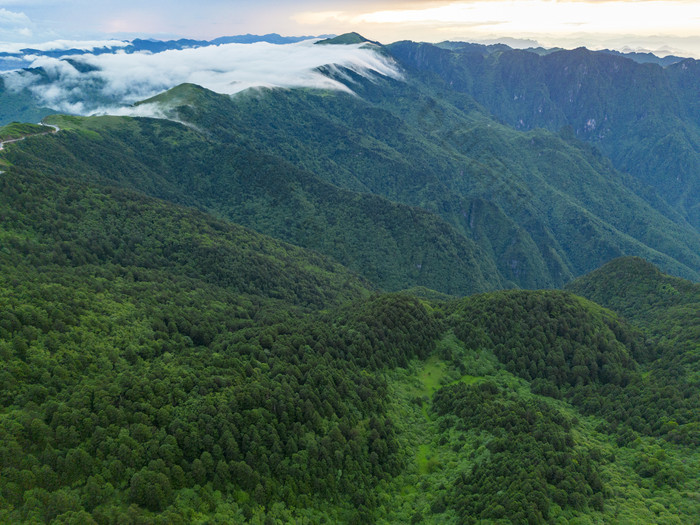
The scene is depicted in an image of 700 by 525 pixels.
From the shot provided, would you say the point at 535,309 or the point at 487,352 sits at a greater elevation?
the point at 535,309

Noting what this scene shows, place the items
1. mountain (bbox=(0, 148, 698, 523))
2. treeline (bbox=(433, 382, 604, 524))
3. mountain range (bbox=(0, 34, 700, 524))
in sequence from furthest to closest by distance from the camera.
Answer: treeline (bbox=(433, 382, 604, 524)) → mountain range (bbox=(0, 34, 700, 524)) → mountain (bbox=(0, 148, 698, 523))

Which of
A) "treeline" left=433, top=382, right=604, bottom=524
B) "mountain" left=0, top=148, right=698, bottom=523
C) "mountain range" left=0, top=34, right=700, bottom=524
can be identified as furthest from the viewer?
"treeline" left=433, top=382, right=604, bottom=524

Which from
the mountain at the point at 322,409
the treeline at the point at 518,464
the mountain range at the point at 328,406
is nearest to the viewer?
the mountain at the point at 322,409

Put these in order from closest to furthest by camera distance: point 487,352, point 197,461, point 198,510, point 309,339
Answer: point 198,510, point 197,461, point 309,339, point 487,352

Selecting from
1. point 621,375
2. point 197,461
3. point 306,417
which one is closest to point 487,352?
point 621,375

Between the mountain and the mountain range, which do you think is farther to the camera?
the mountain range

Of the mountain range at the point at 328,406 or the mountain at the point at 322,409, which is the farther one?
the mountain range at the point at 328,406

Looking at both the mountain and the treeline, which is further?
the treeline

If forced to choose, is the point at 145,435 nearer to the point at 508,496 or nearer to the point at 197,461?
the point at 197,461

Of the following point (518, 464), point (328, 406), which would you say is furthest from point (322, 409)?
point (518, 464)

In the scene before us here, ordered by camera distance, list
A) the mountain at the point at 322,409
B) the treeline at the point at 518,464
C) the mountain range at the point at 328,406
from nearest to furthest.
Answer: the mountain at the point at 322,409 < the mountain range at the point at 328,406 < the treeline at the point at 518,464

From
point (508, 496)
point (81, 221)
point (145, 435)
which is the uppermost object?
point (81, 221)
